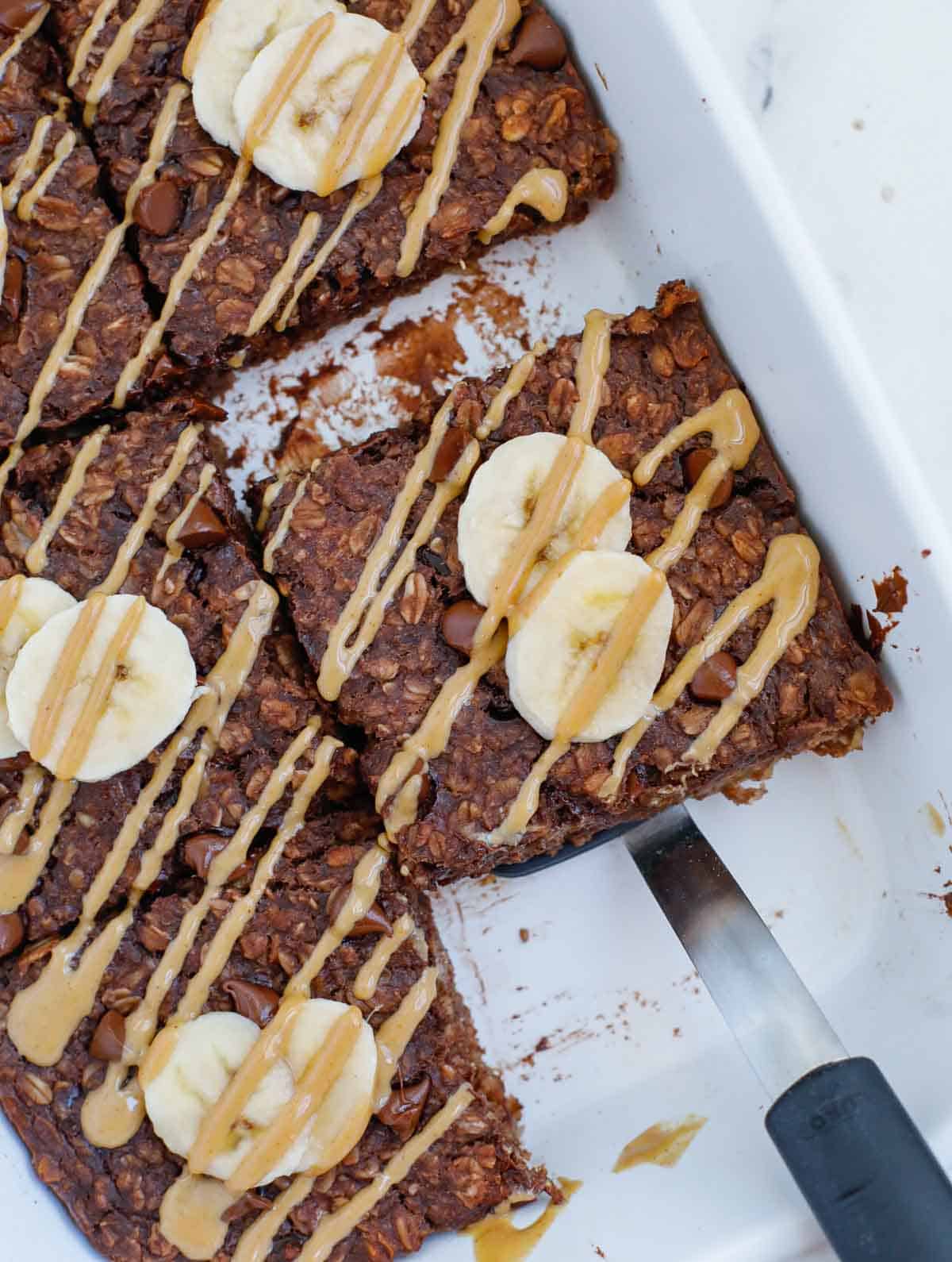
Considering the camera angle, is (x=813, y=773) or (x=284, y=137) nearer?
(x=284, y=137)

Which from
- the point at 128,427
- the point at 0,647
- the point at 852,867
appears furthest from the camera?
the point at 852,867

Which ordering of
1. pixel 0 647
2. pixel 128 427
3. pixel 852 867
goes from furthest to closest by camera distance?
pixel 852 867 → pixel 128 427 → pixel 0 647

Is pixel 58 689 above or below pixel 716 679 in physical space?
above

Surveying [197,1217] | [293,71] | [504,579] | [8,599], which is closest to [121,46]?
[293,71]

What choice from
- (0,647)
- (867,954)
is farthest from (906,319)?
(0,647)

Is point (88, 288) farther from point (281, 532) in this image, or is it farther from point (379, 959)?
point (379, 959)

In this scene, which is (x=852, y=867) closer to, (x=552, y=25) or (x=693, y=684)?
(x=693, y=684)
